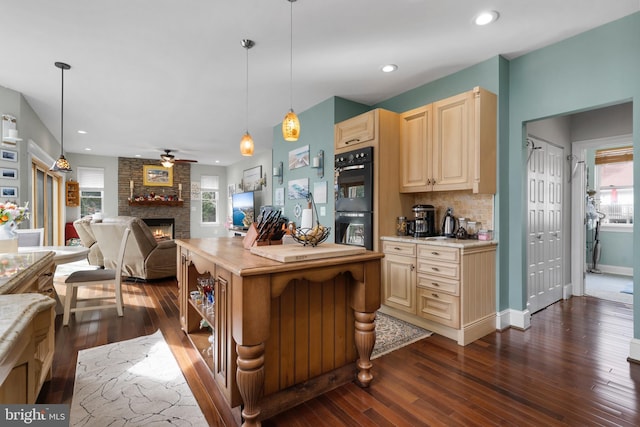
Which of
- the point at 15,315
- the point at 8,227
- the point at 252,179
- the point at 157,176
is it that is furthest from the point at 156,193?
the point at 15,315

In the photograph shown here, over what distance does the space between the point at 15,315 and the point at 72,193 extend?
9.33m

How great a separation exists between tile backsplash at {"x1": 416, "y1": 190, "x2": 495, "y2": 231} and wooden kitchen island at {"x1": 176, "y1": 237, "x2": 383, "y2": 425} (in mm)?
1791

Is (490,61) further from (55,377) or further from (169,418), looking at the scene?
(55,377)

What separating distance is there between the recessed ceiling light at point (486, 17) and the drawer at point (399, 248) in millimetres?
2003

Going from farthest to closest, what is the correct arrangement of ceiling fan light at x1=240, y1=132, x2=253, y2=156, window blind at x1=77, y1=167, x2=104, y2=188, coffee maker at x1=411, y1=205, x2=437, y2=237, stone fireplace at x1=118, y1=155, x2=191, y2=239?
stone fireplace at x1=118, y1=155, x2=191, y2=239 < window blind at x1=77, y1=167, x2=104, y2=188 < coffee maker at x1=411, y1=205, x2=437, y2=237 < ceiling fan light at x1=240, y1=132, x2=253, y2=156

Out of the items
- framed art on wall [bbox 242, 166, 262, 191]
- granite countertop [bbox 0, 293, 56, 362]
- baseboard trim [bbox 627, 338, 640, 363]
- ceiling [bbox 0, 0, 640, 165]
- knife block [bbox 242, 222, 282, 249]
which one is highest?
ceiling [bbox 0, 0, 640, 165]

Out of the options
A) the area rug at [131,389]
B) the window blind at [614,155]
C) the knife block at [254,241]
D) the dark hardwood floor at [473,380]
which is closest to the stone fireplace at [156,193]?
the dark hardwood floor at [473,380]

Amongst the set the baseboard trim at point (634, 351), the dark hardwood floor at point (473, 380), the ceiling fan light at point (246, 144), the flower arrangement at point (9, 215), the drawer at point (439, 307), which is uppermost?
the ceiling fan light at point (246, 144)

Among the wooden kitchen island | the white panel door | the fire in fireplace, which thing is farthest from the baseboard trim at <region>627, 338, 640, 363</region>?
the fire in fireplace

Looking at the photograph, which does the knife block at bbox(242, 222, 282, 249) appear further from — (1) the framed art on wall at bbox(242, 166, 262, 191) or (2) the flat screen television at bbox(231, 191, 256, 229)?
(1) the framed art on wall at bbox(242, 166, 262, 191)

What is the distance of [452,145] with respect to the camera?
10.2 ft

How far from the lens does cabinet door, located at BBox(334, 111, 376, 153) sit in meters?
3.49

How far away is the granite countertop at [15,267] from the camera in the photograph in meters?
1.33

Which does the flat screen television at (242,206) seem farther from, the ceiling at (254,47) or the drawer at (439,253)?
the drawer at (439,253)
